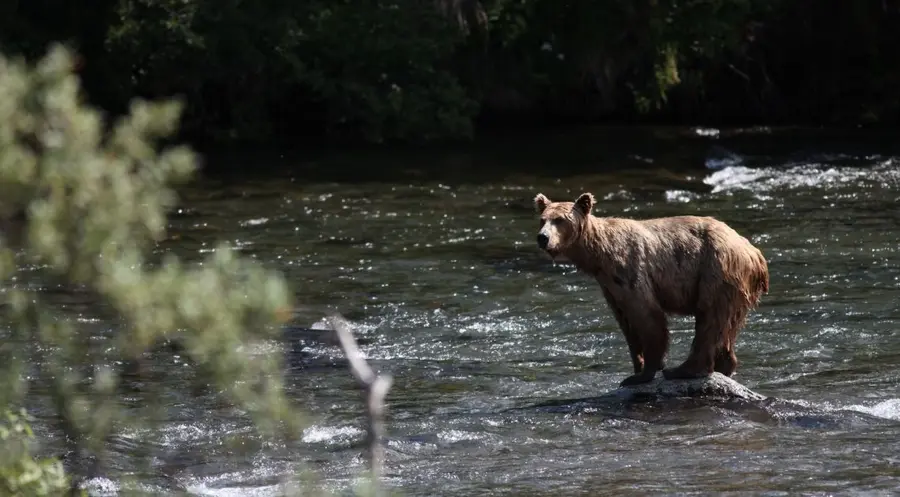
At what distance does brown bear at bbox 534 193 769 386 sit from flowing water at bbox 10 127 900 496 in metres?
0.43

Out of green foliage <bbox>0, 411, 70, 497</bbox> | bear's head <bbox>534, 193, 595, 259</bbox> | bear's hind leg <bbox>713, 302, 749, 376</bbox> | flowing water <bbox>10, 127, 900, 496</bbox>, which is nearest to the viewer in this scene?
green foliage <bbox>0, 411, 70, 497</bbox>

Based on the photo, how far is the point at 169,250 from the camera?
54.2 ft

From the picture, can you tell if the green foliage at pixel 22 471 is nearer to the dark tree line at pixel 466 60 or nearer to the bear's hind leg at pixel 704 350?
the bear's hind leg at pixel 704 350

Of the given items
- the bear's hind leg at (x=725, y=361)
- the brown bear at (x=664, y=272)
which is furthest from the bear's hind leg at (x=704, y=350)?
the bear's hind leg at (x=725, y=361)

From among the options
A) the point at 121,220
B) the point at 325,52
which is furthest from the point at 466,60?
the point at 121,220

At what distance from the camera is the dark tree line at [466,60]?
912 inches

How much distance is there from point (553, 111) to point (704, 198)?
8169 mm

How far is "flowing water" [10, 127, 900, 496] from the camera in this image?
8039mm

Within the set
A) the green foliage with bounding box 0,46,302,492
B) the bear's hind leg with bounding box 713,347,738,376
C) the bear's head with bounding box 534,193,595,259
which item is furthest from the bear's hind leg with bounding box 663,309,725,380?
the green foliage with bounding box 0,46,302,492

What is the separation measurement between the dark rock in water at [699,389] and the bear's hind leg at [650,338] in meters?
0.09

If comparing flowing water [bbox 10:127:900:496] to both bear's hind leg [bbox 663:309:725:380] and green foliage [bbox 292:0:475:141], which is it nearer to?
bear's hind leg [bbox 663:309:725:380]

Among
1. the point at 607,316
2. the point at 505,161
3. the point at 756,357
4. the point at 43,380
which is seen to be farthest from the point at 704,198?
the point at 43,380

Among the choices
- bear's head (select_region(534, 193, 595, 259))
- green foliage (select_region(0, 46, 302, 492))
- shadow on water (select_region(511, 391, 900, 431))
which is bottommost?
shadow on water (select_region(511, 391, 900, 431))

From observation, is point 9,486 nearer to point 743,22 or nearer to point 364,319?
point 364,319
